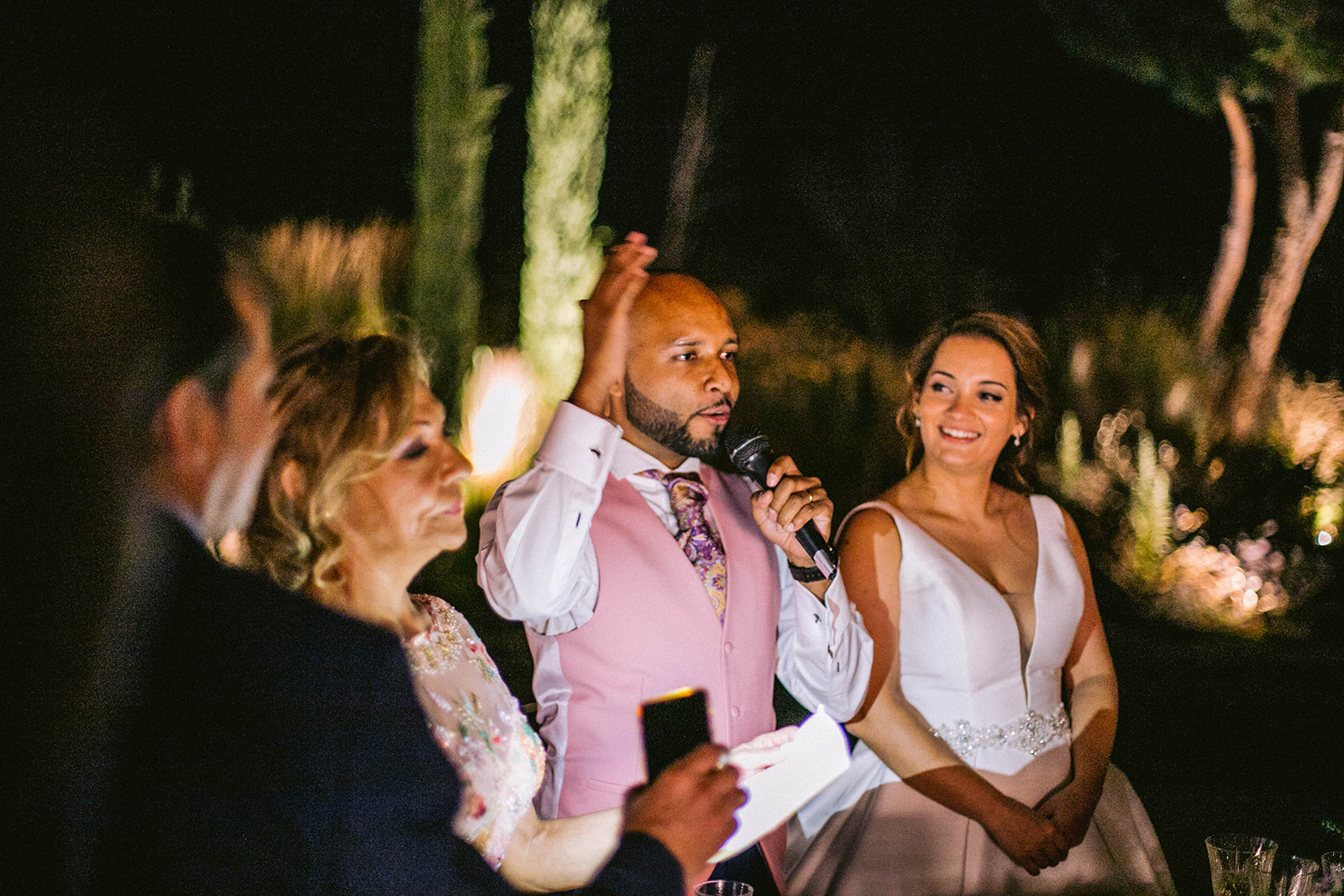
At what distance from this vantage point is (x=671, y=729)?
182 centimetres

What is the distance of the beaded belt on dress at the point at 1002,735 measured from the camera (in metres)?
2.37

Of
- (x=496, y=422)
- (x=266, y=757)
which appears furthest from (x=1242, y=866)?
(x=496, y=422)

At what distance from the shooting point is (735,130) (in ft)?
33.9

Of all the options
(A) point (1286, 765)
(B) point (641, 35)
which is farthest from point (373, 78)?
(A) point (1286, 765)

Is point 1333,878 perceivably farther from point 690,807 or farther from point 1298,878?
point 690,807

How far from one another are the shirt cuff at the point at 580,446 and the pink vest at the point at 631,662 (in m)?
0.20

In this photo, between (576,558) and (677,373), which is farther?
(677,373)

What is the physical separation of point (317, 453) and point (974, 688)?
174 cm

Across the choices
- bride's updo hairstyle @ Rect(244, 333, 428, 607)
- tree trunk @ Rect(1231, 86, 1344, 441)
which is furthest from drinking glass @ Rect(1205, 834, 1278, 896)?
tree trunk @ Rect(1231, 86, 1344, 441)

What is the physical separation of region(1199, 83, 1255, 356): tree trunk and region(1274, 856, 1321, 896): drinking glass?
614cm

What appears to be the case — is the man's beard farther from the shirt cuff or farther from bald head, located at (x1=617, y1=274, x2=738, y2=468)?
the shirt cuff

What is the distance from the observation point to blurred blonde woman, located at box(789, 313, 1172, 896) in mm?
2271

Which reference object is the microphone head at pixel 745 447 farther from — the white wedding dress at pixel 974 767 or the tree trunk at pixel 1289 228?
the tree trunk at pixel 1289 228

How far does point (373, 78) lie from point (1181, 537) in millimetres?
6684
